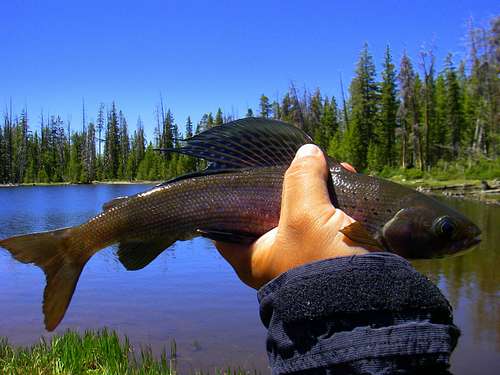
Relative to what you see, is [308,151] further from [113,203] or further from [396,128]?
[396,128]

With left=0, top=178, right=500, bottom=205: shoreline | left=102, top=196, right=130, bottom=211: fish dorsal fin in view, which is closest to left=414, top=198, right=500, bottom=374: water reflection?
left=102, top=196, right=130, bottom=211: fish dorsal fin

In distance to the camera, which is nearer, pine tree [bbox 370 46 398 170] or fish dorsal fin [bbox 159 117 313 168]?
fish dorsal fin [bbox 159 117 313 168]

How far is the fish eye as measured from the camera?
9.57 ft

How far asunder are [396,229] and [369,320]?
4.83 ft

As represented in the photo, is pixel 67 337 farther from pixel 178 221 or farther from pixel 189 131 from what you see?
pixel 189 131

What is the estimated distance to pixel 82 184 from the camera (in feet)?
433

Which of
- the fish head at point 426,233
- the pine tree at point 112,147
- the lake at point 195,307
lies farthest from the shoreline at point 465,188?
the pine tree at point 112,147

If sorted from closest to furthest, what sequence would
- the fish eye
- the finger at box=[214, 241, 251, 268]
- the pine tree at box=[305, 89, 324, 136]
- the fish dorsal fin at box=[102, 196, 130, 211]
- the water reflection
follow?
1. the finger at box=[214, 241, 251, 268]
2. the fish eye
3. the fish dorsal fin at box=[102, 196, 130, 211]
4. the water reflection
5. the pine tree at box=[305, 89, 324, 136]

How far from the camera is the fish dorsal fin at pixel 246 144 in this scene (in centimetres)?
314

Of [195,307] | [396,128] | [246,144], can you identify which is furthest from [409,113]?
[246,144]

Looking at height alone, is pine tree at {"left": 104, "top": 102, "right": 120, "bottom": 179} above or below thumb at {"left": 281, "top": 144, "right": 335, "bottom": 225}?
above

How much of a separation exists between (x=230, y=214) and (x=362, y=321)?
1650mm

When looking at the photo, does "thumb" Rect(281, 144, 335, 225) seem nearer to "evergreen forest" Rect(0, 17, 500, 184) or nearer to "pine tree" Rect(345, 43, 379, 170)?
"evergreen forest" Rect(0, 17, 500, 184)

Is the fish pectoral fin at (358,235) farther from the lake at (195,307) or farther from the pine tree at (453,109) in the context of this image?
the pine tree at (453,109)
